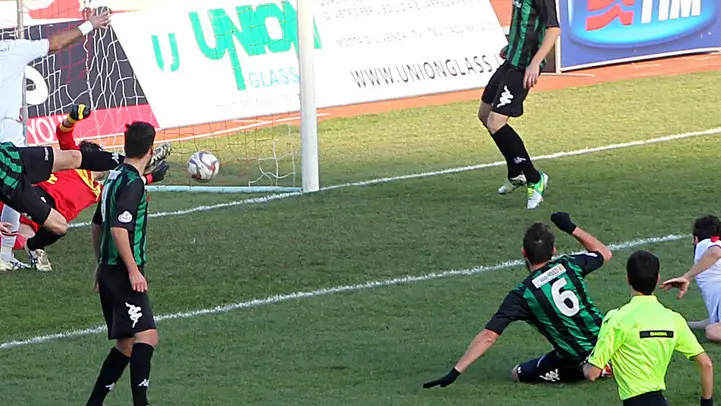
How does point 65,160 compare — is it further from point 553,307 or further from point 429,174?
point 429,174

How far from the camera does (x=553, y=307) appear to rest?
646 cm

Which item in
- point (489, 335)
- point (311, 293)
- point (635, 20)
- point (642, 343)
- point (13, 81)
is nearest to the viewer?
point (642, 343)

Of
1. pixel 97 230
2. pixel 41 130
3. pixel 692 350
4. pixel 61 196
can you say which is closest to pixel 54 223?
pixel 97 230

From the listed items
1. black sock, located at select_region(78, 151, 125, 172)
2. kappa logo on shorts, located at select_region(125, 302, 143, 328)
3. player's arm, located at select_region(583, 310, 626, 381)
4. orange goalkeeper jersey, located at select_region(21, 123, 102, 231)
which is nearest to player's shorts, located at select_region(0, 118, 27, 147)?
orange goalkeeper jersey, located at select_region(21, 123, 102, 231)

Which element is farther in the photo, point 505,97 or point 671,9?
point 671,9

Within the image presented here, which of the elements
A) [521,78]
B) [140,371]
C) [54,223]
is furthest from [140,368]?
[521,78]

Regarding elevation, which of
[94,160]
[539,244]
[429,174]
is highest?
[94,160]

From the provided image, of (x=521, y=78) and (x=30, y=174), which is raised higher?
(x=30, y=174)

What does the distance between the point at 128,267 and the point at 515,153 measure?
5261 millimetres

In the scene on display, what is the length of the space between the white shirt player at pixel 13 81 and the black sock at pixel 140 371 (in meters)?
5.87

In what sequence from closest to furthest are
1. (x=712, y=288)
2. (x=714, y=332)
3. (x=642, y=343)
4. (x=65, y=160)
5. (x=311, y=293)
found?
(x=642, y=343) → (x=714, y=332) → (x=712, y=288) → (x=65, y=160) → (x=311, y=293)

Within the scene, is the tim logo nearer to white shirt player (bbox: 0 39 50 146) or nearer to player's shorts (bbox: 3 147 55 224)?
white shirt player (bbox: 0 39 50 146)

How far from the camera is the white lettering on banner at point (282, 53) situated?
1505 cm

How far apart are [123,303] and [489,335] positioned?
5.70 feet
